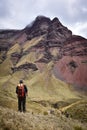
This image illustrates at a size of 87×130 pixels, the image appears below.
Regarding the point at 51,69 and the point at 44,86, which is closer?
the point at 44,86

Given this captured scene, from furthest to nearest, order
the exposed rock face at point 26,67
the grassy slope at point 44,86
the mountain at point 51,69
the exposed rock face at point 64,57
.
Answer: the exposed rock face at point 26,67, the exposed rock face at point 64,57, the mountain at point 51,69, the grassy slope at point 44,86

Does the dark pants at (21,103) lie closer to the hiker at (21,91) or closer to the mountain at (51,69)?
the hiker at (21,91)

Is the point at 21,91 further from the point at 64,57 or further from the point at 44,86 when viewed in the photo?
the point at 64,57

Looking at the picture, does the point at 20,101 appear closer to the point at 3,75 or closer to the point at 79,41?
the point at 3,75

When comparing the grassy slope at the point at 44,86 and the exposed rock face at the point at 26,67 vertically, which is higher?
the exposed rock face at the point at 26,67

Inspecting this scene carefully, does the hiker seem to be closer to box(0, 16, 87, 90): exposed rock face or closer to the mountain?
the mountain

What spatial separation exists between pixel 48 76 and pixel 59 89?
491 inches

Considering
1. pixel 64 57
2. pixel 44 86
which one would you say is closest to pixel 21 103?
pixel 44 86

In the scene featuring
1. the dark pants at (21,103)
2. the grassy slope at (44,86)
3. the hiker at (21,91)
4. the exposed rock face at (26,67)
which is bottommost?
the dark pants at (21,103)

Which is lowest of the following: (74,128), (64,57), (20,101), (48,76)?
(74,128)

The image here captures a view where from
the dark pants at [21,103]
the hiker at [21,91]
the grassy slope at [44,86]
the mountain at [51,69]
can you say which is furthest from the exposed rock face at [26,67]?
A: the hiker at [21,91]

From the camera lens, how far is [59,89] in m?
146

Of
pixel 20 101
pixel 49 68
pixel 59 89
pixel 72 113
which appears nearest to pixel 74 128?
pixel 20 101

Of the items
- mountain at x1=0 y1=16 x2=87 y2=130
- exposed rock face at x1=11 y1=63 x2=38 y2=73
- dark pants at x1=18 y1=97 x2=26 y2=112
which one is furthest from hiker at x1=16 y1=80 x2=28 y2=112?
exposed rock face at x1=11 y1=63 x2=38 y2=73
